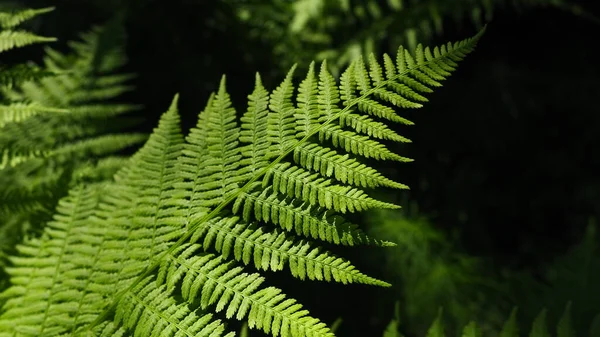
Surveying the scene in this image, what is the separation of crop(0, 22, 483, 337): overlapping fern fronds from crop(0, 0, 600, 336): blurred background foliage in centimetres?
76

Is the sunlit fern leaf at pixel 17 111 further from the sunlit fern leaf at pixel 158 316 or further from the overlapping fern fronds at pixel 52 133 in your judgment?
the sunlit fern leaf at pixel 158 316

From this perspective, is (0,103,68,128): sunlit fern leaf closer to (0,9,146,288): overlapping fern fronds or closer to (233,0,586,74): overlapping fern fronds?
(0,9,146,288): overlapping fern fronds

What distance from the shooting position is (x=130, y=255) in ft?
3.78

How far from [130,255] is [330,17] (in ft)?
6.00

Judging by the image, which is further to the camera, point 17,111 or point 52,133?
point 52,133

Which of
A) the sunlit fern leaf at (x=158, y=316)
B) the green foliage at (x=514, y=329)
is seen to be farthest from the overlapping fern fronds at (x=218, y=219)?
the green foliage at (x=514, y=329)

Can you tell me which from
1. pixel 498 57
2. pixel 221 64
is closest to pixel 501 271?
pixel 498 57

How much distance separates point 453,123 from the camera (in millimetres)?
2809

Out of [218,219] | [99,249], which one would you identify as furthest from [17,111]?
[218,219]

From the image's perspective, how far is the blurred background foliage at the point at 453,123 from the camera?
222 cm

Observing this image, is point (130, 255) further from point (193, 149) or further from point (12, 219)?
point (12, 219)

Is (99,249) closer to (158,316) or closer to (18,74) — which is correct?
(158,316)

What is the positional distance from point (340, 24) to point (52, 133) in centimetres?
147

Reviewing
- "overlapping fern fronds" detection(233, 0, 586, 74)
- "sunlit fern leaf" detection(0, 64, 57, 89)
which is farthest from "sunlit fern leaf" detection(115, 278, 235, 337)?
"overlapping fern fronds" detection(233, 0, 586, 74)
